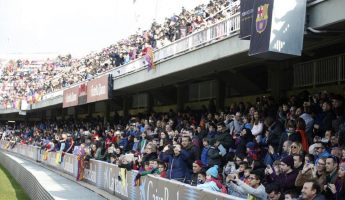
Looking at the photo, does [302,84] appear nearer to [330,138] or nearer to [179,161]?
[179,161]

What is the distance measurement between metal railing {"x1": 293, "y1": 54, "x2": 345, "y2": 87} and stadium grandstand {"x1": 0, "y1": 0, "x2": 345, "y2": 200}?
1.0 inches

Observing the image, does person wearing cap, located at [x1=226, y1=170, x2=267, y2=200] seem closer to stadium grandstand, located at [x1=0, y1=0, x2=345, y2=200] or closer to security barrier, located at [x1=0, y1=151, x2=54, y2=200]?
stadium grandstand, located at [x1=0, y1=0, x2=345, y2=200]

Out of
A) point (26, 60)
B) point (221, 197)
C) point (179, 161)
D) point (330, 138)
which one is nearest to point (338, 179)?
point (221, 197)

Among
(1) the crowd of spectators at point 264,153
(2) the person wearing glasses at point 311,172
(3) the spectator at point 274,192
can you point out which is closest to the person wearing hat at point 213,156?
(1) the crowd of spectators at point 264,153

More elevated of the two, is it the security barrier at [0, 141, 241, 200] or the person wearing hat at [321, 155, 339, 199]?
the person wearing hat at [321, 155, 339, 199]

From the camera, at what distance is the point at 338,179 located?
268 inches

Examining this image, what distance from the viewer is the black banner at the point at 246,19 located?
11.2 metres

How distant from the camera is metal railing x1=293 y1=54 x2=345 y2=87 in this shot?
13.1 metres

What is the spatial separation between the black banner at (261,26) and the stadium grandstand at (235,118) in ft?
0.07

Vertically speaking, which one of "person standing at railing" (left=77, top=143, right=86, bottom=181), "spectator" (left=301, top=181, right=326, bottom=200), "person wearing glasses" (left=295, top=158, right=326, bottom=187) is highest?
"person wearing glasses" (left=295, top=158, right=326, bottom=187)

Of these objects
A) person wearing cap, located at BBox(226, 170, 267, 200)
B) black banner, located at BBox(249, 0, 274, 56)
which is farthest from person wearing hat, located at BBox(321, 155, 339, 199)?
black banner, located at BBox(249, 0, 274, 56)

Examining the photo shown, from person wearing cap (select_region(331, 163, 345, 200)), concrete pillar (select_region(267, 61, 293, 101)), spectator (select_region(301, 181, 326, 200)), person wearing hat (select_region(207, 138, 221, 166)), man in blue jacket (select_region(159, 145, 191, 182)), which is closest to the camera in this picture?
spectator (select_region(301, 181, 326, 200))

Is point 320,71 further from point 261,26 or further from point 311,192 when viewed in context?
point 311,192

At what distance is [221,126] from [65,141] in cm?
1433
